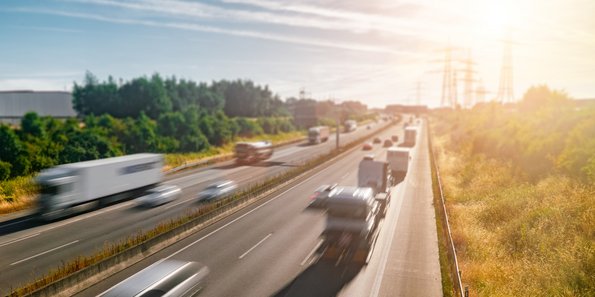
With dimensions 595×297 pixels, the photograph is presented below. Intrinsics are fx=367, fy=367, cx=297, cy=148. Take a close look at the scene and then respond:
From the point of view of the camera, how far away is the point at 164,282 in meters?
12.6

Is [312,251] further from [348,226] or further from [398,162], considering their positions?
[398,162]

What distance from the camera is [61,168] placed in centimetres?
2452

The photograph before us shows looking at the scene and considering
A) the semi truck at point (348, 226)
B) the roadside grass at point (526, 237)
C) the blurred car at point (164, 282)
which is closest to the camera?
the blurred car at point (164, 282)

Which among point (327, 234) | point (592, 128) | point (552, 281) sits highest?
point (592, 128)

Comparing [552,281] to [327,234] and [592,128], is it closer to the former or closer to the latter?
[327,234]

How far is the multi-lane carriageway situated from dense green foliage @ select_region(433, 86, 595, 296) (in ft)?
7.74

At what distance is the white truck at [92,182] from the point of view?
23672 mm

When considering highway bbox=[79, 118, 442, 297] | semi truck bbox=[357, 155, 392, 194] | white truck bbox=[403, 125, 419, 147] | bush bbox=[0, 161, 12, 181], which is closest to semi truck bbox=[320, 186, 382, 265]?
highway bbox=[79, 118, 442, 297]

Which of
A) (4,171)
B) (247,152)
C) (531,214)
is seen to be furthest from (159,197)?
(531,214)

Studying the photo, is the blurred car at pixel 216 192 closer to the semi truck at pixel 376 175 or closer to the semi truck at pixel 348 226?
the semi truck at pixel 376 175

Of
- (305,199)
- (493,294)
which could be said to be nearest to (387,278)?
(493,294)

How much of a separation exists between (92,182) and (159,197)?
477 centimetres

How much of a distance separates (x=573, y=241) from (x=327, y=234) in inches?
521

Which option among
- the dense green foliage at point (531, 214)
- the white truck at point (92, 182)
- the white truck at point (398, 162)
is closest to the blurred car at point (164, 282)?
the dense green foliage at point (531, 214)
